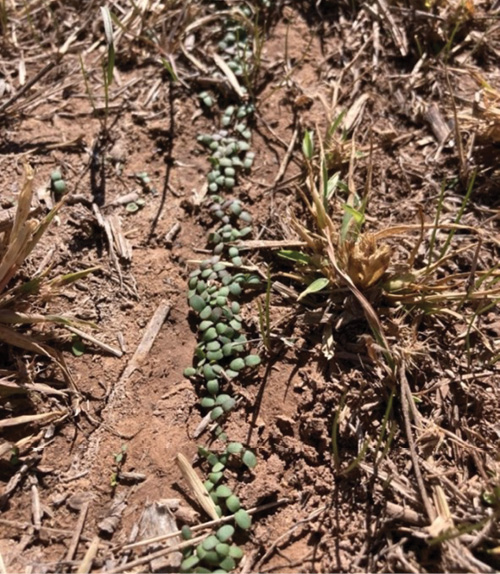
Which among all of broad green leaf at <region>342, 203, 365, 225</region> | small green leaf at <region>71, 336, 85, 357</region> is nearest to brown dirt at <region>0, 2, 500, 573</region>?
small green leaf at <region>71, 336, 85, 357</region>

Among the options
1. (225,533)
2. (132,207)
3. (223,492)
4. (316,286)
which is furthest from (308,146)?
(225,533)

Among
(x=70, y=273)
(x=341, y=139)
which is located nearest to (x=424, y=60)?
(x=341, y=139)

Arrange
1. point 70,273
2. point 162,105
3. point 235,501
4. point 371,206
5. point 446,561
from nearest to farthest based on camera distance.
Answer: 1. point 446,561
2. point 235,501
3. point 70,273
4. point 371,206
5. point 162,105

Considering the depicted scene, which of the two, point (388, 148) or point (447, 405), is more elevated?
point (388, 148)

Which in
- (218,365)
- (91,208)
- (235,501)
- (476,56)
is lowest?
(235,501)

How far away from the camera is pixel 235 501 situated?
6.39 feet

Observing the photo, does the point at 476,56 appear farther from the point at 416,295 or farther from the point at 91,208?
the point at 91,208

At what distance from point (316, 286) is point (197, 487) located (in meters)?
0.87

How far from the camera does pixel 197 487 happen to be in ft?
6.56

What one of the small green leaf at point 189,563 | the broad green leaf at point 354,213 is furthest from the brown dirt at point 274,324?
the broad green leaf at point 354,213

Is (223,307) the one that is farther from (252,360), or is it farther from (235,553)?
(235,553)

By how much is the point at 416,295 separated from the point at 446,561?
3.10 ft

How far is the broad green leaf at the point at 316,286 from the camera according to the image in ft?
7.23

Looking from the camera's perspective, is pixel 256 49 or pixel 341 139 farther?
pixel 256 49
